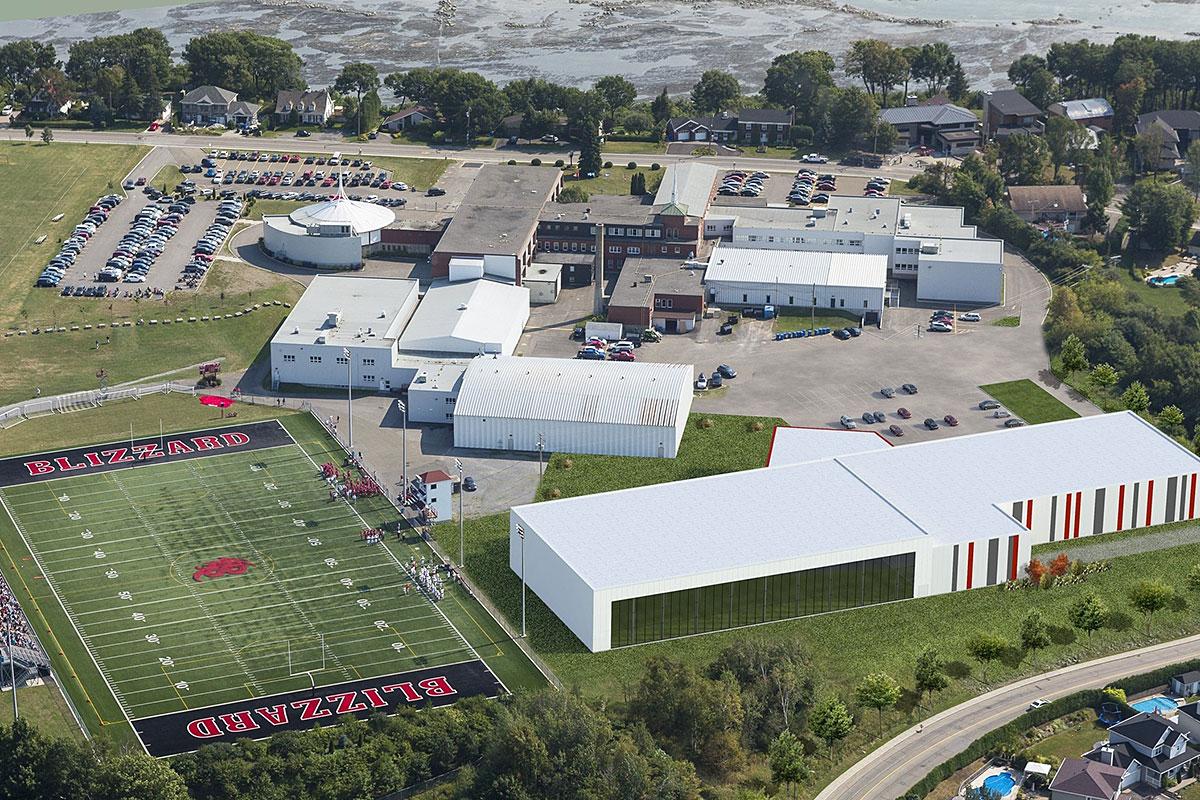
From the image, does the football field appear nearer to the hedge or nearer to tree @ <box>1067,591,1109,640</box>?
the hedge

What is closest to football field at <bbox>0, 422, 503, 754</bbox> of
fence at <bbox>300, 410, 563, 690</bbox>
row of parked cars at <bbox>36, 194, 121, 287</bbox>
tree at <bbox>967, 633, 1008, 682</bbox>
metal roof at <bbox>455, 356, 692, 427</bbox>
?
fence at <bbox>300, 410, 563, 690</bbox>

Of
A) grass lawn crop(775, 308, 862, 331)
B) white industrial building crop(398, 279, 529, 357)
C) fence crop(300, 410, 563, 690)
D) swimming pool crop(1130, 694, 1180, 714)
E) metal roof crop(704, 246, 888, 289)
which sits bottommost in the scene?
swimming pool crop(1130, 694, 1180, 714)

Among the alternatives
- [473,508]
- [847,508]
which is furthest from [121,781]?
[847,508]

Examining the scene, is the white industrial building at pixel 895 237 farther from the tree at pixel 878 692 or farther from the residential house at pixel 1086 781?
the residential house at pixel 1086 781

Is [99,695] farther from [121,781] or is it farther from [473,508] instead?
[473,508]

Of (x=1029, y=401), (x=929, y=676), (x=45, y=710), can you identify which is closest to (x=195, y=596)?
(x=45, y=710)
